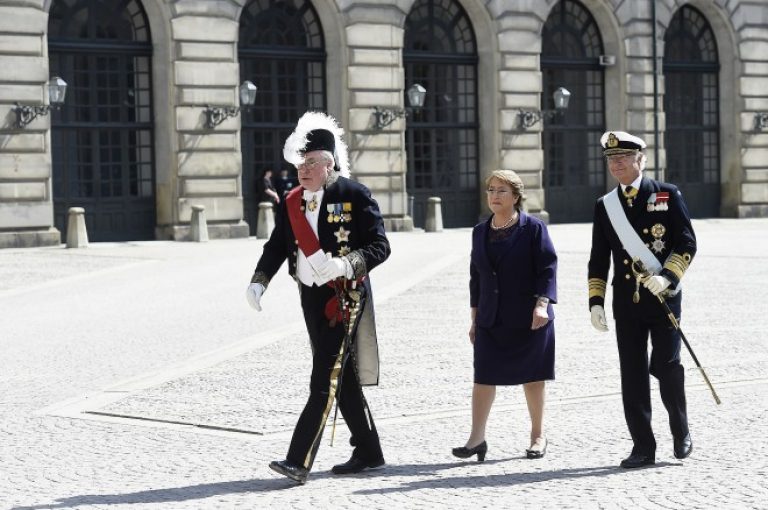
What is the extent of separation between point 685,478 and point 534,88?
102 feet

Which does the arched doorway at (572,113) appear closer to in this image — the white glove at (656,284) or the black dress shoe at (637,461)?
the white glove at (656,284)

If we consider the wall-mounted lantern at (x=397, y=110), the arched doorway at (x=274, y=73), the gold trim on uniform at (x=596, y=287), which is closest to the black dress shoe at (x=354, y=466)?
the gold trim on uniform at (x=596, y=287)

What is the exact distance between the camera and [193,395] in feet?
34.0

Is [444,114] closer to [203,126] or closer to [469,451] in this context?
[203,126]

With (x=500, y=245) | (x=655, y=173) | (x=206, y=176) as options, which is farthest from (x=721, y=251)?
(x=500, y=245)

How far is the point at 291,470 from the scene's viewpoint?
24.3 feet

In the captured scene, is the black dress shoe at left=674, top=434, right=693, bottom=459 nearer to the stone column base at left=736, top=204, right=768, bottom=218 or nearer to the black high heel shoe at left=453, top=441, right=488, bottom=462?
the black high heel shoe at left=453, top=441, right=488, bottom=462

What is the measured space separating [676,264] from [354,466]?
1.85 m

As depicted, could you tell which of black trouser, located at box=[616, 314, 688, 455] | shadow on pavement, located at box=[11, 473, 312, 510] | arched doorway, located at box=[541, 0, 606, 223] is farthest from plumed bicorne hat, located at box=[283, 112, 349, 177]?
arched doorway, located at box=[541, 0, 606, 223]

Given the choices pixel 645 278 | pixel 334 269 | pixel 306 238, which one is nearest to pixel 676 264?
pixel 645 278

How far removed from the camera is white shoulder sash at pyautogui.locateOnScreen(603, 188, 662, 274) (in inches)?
310

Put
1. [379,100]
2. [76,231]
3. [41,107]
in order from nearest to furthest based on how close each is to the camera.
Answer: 1. [76,231]
2. [41,107]
3. [379,100]

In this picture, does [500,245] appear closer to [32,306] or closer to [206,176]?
[32,306]

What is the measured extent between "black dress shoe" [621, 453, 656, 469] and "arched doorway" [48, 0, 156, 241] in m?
25.8
